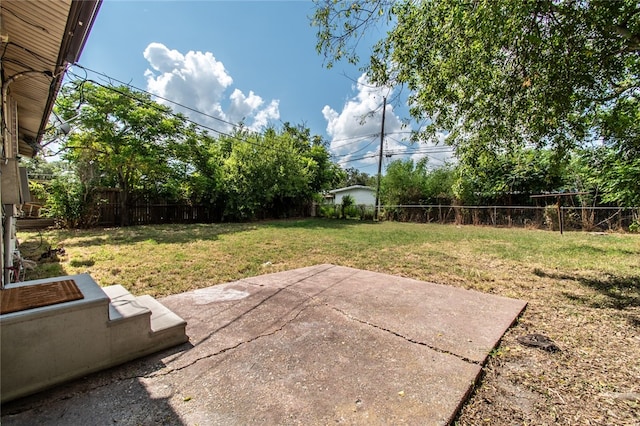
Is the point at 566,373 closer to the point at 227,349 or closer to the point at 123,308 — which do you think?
the point at 227,349

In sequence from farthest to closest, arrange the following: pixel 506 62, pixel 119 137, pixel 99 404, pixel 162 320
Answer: pixel 119 137
pixel 506 62
pixel 162 320
pixel 99 404

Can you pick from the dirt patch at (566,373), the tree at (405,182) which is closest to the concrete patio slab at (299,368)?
the dirt patch at (566,373)

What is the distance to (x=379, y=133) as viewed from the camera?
17531 millimetres

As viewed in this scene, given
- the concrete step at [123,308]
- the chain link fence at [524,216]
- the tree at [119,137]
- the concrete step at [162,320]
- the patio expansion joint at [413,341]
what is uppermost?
the tree at [119,137]

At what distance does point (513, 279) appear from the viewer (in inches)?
159

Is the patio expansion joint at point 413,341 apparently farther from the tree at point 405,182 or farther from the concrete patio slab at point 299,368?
the tree at point 405,182

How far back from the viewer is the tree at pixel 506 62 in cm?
267

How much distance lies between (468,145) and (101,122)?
1081 centimetres

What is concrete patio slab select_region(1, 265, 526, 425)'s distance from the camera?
4.45 feet

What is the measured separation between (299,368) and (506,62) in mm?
3811

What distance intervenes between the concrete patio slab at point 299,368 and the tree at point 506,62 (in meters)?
2.37

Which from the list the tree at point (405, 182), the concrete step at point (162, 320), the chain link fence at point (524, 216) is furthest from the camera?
the tree at point (405, 182)

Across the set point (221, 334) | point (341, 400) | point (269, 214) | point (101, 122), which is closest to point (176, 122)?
point (101, 122)

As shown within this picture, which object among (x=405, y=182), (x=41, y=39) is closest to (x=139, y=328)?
(x=41, y=39)
